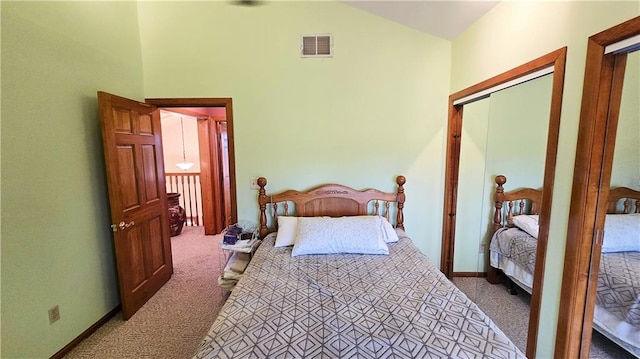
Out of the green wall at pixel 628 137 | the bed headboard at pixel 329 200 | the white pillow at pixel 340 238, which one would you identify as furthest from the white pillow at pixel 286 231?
the green wall at pixel 628 137

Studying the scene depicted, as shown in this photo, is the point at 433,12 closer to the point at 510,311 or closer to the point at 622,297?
the point at 622,297

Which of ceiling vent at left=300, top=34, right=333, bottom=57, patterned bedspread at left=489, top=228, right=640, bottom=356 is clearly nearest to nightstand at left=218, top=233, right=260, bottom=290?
ceiling vent at left=300, top=34, right=333, bottom=57

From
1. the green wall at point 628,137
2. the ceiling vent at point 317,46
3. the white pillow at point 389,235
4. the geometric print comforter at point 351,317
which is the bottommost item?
the geometric print comforter at point 351,317

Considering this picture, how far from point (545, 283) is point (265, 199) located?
7.54 feet

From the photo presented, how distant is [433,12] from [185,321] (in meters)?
3.47

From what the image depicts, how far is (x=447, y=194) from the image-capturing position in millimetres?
2930

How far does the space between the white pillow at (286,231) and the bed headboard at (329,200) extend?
22 centimetres

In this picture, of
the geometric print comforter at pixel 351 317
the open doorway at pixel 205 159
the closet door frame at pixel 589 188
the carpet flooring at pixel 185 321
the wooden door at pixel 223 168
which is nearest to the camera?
the geometric print comforter at pixel 351 317

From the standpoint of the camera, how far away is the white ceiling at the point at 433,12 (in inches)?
87.3

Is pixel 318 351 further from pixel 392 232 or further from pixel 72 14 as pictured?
pixel 72 14

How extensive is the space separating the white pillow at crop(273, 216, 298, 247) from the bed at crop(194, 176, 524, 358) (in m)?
0.01

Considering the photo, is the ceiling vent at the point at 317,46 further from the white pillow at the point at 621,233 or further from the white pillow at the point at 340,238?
the white pillow at the point at 621,233

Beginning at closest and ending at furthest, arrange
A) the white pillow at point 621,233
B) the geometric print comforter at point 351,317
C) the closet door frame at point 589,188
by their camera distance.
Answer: the geometric print comforter at point 351,317
the closet door frame at point 589,188
the white pillow at point 621,233

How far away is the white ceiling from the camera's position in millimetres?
2217
